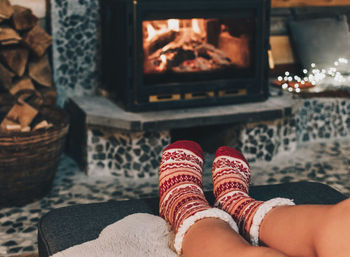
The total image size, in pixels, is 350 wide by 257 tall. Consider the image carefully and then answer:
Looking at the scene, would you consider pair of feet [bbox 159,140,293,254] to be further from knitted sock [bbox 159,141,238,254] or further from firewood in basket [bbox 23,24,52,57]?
firewood in basket [bbox 23,24,52,57]

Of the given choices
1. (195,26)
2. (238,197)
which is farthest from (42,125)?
(238,197)

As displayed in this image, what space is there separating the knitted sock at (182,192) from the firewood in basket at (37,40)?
1296 mm

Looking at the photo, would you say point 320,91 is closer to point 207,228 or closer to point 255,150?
point 255,150

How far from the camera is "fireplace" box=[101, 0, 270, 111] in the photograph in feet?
8.73

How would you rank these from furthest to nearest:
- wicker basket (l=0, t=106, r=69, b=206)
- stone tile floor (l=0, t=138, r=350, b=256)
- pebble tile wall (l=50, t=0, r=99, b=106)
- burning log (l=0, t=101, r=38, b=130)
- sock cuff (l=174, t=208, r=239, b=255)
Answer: pebble tile wall (l=50, t=0, r=99, b=106)
burning log (l=0, t=101, r=38, b=130)
wicker basket (l=0, t=106, r=69, b=206)
stone tile floor (l=0, t=138, r=350, b=256)
sock cuff (l=174, t=208, r=239, b=255)

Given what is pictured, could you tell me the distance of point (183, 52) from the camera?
283cm

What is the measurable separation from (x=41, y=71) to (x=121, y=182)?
2.41ft

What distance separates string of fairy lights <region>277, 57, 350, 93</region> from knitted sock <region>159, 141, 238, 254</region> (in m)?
1.76

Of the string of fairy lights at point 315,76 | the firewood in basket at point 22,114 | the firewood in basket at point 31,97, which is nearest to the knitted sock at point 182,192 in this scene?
the firewood in basket at point 22,114

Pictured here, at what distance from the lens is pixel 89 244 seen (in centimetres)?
129

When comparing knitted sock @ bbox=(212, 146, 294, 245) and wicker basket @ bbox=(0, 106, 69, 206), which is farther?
wicker basket @ bbox=(0, 106, 69, 206)

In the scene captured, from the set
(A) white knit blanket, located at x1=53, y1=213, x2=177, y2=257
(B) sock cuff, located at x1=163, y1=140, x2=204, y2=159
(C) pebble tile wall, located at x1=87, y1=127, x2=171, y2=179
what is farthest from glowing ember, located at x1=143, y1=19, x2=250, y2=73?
(A) white knit blanket, located at x1=53, y1=213, x2=177, y2=257

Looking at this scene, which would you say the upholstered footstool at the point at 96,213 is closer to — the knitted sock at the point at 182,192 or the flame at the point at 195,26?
the knitted sock at the point at 182,192

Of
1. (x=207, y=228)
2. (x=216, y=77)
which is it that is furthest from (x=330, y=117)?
(x=207, y=228)
